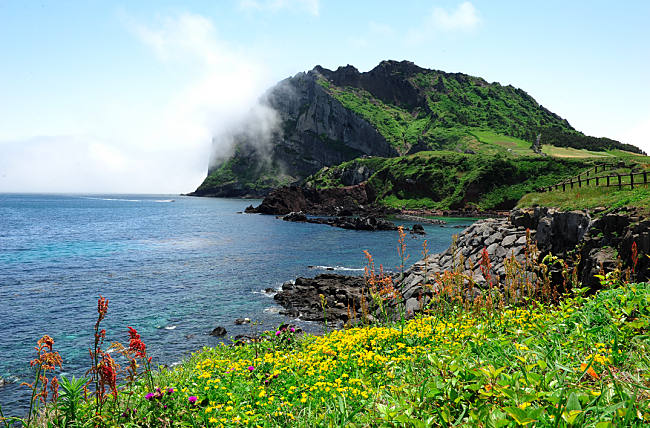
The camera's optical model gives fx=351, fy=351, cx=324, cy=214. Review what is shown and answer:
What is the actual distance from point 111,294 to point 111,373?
2463 centimetres

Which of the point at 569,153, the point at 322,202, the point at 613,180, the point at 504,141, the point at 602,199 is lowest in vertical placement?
the point at 322,202

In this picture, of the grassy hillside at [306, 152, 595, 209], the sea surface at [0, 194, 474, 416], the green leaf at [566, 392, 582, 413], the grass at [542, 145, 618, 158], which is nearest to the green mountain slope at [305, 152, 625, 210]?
the grassy hillside at [306, 152, 595, 209]

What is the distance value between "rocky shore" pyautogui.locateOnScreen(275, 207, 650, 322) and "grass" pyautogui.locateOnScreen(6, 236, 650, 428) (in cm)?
137

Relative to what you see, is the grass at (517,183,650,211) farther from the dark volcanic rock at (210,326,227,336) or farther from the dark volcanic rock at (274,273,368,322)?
the dark volcanic rock at (210,326,227,336)

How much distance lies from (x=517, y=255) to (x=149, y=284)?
26.1 meters

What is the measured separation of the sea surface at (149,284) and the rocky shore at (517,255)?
2850 mm

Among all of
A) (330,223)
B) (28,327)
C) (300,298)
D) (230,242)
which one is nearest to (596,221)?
(300,298)

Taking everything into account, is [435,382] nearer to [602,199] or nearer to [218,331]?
[218,331]

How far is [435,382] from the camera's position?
3621 millimetres

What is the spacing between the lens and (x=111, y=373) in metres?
4.08

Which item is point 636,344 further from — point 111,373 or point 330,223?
point 330,223

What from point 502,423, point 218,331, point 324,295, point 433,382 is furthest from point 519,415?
point 324,295

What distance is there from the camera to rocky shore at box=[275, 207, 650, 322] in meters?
11.7

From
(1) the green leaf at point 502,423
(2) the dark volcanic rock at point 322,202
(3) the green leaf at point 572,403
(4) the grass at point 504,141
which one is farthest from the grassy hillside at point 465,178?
(1) the green leaf at point 502,423
